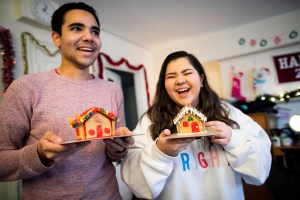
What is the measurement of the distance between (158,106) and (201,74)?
0.44 m

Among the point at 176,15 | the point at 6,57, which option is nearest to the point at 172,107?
the point at 6,57

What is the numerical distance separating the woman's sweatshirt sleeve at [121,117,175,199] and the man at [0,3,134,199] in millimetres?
110

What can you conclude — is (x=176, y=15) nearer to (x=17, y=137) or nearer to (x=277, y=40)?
(x=277, y=40)

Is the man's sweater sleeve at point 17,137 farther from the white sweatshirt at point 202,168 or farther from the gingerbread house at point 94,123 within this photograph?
the white sweatshirt at point 202,168

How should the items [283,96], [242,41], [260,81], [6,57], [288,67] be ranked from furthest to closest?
[242,41]
[260,81]
[288,67]
[283,96]
[6,57]

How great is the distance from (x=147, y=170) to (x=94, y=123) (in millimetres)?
410

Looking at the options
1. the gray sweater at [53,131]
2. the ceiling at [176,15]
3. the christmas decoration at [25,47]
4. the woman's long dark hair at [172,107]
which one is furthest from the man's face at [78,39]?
the ceiling at [176,15]

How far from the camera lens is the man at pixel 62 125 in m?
0.89

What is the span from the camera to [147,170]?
112 centimetres

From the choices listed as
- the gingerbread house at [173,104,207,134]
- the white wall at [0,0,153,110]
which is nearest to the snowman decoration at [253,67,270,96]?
the white wall at [0,0,153,110]

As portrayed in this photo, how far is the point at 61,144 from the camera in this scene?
755mm

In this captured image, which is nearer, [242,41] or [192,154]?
[192,154]

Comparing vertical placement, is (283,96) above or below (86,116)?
above

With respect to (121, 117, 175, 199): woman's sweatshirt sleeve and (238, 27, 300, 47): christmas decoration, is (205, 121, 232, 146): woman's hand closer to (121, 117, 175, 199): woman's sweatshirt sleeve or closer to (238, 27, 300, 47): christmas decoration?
(121, 117, 175, 199): woman's sweatshirt sleeve
